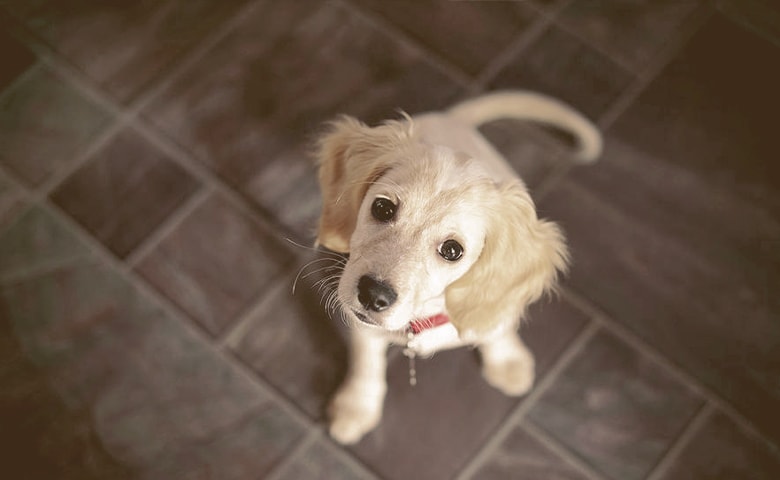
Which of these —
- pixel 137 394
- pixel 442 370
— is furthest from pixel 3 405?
pixel 442 370

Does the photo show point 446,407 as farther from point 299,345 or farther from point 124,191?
point 124,191

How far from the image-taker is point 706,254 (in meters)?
1.80

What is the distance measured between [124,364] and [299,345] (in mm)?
449

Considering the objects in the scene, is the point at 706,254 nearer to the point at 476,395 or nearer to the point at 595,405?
the point at 595,405

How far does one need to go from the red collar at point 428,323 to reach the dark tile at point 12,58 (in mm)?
1457

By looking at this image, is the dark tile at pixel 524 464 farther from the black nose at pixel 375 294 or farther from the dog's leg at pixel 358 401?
the black nose at pixel 375 294

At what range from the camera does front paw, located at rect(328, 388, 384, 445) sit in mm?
1615

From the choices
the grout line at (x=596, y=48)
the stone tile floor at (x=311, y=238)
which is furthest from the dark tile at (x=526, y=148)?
the grout line at (x=596, y=48)

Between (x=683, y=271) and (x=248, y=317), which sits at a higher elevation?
(x=683, y=271)

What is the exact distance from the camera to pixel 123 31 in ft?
6.59

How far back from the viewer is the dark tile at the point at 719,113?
187 centimetres

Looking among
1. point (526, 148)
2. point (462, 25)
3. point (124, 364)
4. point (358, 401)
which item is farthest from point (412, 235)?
point (462, 25)

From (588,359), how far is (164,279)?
1122 mm

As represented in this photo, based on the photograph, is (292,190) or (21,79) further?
(21,79)
